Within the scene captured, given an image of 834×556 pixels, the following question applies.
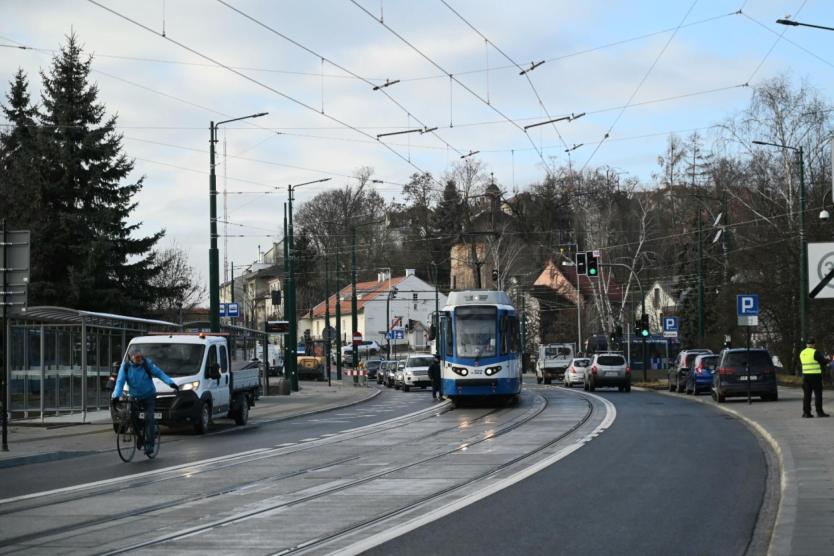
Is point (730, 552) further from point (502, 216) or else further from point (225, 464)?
point (502, 216)

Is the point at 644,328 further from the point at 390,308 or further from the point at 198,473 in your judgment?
the point at 390,308

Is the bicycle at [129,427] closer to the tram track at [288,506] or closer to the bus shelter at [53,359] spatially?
the tram track at [288,506]

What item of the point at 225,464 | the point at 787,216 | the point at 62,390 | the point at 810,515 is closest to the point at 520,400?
the point at 62,390

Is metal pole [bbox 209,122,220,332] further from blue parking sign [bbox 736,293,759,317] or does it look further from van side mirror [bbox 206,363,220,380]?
blue parking sign [bbox 736,293,759,317]

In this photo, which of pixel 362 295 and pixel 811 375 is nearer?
pixel 811 375

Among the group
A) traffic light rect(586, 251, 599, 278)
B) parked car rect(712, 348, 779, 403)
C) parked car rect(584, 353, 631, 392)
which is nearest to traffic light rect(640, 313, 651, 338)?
parked car rect(584, 353, 631, 392)

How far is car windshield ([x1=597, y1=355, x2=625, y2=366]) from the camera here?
4912 centimetres

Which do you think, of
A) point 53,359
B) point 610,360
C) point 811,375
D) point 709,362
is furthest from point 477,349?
point 610,360

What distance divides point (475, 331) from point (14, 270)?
617 inches

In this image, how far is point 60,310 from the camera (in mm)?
27172

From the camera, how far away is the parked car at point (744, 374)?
34.7 metres

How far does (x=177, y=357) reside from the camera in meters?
25.3

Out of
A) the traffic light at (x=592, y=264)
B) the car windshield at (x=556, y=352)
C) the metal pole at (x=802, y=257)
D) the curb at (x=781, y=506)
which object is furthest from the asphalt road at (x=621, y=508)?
the car windshield at (x=556, y=352)

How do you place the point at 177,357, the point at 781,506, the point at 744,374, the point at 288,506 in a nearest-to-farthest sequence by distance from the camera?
the point at 781,506 → the point at 288,506 → the point at 177,357 → the point at 744,374
